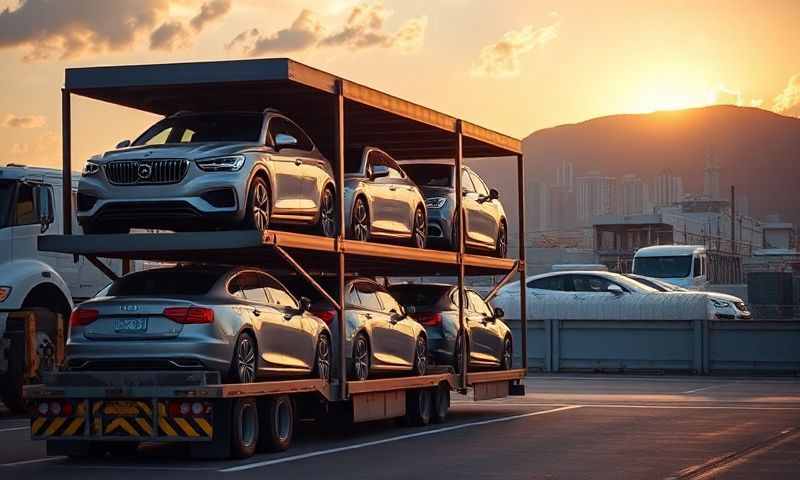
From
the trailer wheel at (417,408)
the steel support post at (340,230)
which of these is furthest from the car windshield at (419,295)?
the steel support post at (340,230)

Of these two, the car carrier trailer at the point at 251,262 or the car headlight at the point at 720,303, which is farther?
the car headlight at the point at 720,303

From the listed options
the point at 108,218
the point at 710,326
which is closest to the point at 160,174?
the point at 108,218

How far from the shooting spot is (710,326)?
3494 centimetres

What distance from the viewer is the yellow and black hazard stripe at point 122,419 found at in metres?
14.4

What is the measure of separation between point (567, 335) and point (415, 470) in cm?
2269

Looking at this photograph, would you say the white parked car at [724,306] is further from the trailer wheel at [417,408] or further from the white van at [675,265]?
the trailer wheel at [417,408]

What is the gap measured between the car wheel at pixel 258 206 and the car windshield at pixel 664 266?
122 feet

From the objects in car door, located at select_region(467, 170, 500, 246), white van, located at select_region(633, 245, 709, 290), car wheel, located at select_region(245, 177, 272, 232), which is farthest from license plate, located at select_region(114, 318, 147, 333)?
white van, located at select_region(633, 245, 709, 290)

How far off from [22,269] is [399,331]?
5192 millimetres

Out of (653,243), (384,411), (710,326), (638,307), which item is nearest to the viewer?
(384,411)

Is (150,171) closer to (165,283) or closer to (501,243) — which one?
(165,283)

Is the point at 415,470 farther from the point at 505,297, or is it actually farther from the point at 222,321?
the point at 505,297

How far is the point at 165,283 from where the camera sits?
603 inches

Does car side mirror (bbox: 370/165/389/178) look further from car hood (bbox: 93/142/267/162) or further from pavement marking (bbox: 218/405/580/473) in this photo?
car hood (bbox: 93/142/267/162)
